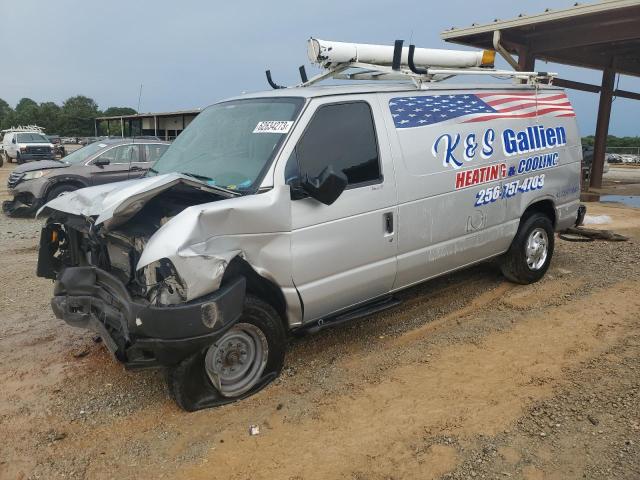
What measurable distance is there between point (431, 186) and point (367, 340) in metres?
1.46

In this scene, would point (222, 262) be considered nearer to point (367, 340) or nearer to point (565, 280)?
point (367, 340)

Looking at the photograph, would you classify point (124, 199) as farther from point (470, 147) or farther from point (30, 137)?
point (30, 137)

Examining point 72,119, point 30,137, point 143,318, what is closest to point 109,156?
point 143,318

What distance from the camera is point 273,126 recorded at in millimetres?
3914

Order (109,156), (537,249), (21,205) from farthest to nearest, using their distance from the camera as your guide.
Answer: (109,156), (21,205), (537,249)

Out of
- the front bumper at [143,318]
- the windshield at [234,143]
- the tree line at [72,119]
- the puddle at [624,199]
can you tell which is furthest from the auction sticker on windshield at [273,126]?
the tree line at [72,119]

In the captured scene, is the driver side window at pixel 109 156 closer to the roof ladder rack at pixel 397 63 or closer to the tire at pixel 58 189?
the tire at pixel 58 189

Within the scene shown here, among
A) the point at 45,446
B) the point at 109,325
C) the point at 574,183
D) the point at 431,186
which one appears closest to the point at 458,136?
the point at 431,186

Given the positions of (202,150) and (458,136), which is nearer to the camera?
(202,150)

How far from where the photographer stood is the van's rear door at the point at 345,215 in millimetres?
3756

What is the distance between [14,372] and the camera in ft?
13.5

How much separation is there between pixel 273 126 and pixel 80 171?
863 centimetres

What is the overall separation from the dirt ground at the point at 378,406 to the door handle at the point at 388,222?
103cm

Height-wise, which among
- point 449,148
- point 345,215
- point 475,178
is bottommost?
point 345,215
